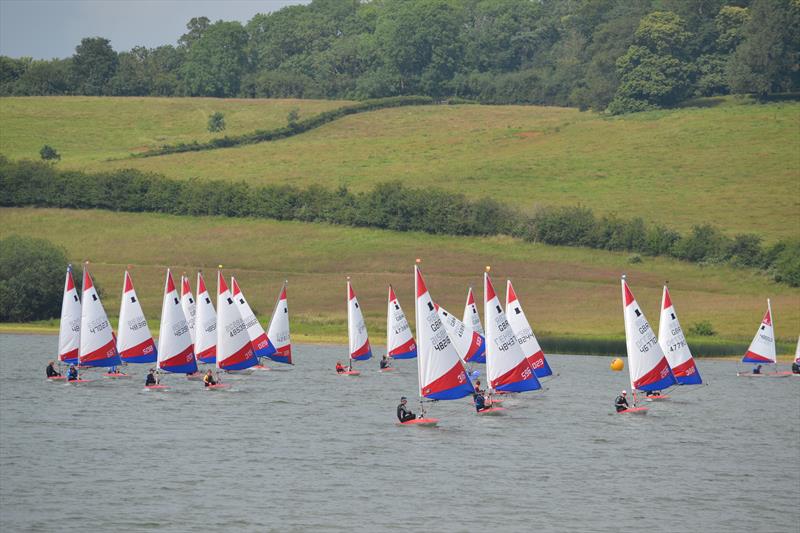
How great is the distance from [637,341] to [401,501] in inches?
993

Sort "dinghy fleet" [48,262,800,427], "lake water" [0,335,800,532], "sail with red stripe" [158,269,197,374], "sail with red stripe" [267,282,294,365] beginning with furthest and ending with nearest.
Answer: "sail with red stripe" [267,282,294,365] < "sail with red stripe" [158,269,197,374] < "dinghy fleet" [48,262,800,427] < "lake water" [0,335,800,532]

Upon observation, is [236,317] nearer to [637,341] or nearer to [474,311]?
[474,311]

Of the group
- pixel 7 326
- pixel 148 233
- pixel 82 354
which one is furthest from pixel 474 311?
pixel 148 233

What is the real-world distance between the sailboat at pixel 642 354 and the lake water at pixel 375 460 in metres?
2.90

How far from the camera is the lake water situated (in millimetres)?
52944

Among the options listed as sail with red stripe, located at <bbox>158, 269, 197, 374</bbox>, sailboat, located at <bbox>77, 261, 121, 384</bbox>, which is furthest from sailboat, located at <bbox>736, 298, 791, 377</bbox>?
sailboat, located at <bbox>77, 261, 121, 384</bbox>

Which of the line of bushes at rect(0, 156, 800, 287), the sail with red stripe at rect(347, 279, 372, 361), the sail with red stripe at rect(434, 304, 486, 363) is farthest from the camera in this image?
the line of bushes at rect(0, 156, 800, 287)

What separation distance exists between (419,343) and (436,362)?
135 cm

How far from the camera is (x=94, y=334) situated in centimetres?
8594

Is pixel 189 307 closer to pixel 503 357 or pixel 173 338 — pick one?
pixel 173 338

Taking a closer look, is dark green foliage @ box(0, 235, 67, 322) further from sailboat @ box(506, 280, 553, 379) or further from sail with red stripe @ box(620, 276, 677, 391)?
sail with red stripe @ box(620, 276, 677, 391)

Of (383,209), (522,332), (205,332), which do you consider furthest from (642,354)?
(383,209)

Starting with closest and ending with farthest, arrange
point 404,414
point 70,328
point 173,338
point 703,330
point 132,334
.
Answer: point 404,414 < point 173,338 < point 70,328 < point 132,334 < point 703,330

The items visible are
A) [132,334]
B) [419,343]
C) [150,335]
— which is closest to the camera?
[419,343]
